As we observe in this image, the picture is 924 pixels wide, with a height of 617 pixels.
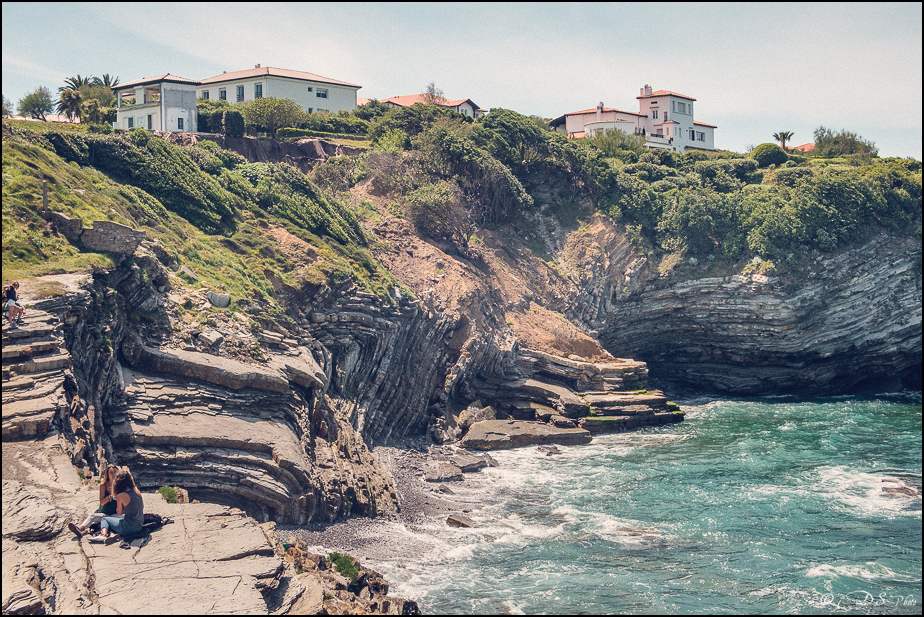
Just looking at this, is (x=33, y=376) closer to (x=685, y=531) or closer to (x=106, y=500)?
(x=106, y=500)

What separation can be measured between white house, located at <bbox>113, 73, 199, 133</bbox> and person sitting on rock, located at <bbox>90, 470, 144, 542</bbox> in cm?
4807

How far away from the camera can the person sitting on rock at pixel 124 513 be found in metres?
17.4

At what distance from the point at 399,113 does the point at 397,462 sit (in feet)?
131

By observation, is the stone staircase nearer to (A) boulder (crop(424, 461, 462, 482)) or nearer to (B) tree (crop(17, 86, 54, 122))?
(A) boulder (crop(424, 461, 462, 482))

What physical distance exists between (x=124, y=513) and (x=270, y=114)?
170ft

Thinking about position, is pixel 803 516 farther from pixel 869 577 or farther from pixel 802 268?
pixel 802 268

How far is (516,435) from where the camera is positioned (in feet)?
144

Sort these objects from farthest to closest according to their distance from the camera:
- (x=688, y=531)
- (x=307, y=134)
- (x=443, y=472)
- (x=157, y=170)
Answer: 1. (x=307, y=134)
2. (x=157, y=170)
3. (x=443, y=472)
4. (x=688, y=531)

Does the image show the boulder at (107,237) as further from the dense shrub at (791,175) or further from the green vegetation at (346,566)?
the dense shrub at (791,175)

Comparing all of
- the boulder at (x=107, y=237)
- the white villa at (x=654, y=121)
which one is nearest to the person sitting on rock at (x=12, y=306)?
the boulder at (x=107, y=237)

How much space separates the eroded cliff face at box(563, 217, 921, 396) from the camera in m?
55.6

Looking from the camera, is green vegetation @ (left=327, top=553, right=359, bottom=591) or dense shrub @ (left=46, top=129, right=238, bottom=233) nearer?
green vegetation @ (left=327, top=553, right=359, bottom=591)

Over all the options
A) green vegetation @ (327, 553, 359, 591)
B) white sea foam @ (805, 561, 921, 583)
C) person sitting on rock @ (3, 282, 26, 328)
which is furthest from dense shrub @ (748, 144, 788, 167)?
person sitting on rock @ (3, 282, 26, 328)

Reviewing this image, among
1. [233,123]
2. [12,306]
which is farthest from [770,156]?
[12,306]
